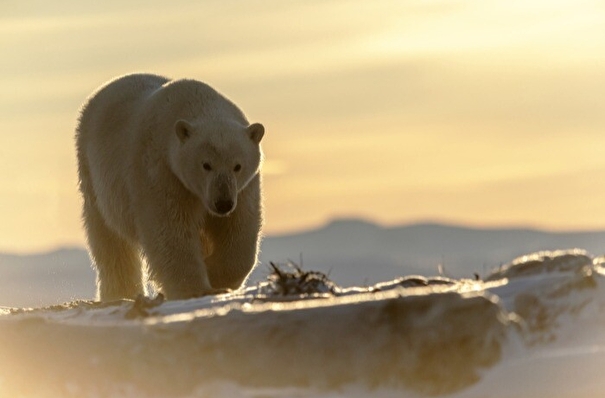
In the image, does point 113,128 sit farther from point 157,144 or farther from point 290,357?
point 290,357

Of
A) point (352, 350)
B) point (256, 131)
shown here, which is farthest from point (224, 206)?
point (352, 350)

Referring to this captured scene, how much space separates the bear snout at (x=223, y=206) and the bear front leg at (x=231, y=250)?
71 cm

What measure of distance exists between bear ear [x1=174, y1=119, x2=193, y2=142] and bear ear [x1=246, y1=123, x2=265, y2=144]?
22.9 inches

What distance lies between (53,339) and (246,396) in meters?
1.36

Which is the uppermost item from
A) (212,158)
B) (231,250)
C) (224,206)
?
(212,158)

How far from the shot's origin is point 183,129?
1095 cm

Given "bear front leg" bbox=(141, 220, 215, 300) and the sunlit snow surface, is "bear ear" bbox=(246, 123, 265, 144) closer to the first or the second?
"bear front leg" bbox=(141, 220, 215, 300)

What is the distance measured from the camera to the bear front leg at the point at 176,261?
10797 mm

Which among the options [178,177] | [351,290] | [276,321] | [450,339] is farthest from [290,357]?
[178,177]

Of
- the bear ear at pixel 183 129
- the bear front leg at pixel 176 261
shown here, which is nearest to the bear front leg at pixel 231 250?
the bear front leg at pixel 176 261

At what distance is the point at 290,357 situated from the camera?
19.7ft

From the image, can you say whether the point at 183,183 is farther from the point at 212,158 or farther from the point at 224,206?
the point at 224,206

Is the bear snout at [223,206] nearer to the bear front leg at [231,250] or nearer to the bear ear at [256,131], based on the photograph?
the bear front leg at [231,250]

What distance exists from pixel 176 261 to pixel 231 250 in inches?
26.1
